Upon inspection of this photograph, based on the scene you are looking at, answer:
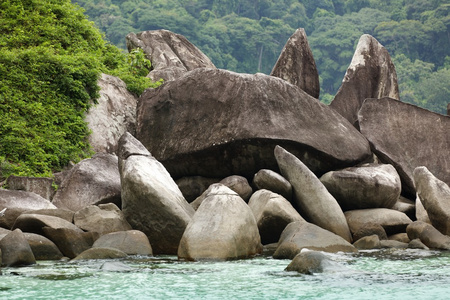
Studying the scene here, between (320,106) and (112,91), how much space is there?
516 cm

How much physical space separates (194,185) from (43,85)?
4.22 meters

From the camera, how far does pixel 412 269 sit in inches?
267

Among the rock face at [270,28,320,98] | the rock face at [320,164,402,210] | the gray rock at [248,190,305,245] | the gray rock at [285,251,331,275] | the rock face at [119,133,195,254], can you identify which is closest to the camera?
the gray rock at [285,251,331,275]

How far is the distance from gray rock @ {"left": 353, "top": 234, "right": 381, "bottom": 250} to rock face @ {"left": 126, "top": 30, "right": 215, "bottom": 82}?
10.7 meters

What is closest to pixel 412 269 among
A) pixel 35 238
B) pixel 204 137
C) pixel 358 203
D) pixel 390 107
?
pixel 358 203

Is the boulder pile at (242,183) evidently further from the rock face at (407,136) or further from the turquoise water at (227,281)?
the turquoise water at (227,281)

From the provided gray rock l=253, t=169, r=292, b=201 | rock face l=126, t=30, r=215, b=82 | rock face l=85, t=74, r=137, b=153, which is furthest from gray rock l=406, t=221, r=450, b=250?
rock face l=126, t=30, r=215, b=82

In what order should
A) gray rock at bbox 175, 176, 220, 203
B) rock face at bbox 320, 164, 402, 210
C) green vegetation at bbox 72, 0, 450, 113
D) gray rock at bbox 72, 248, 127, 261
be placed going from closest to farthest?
gray rock at bbox 72, 248, 127, 261, rock face at bbox 320, 164, 402, 210, gray rock at bbox 175, 176, 220, 203, green vegetation at bbox 72, 0, 450, 113

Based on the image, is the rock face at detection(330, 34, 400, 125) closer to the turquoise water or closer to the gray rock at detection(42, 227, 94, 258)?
the turquoise water

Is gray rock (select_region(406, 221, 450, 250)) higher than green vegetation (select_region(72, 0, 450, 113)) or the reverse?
the reverse

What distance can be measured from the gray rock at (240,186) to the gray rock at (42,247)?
3458 millimetres

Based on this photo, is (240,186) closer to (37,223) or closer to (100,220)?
(100,220)

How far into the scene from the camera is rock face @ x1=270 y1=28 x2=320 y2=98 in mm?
14945

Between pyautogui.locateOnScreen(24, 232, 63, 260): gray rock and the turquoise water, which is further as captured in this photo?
pyautogui.locateOnScreen(24, 232, 63, 260): gray rock
